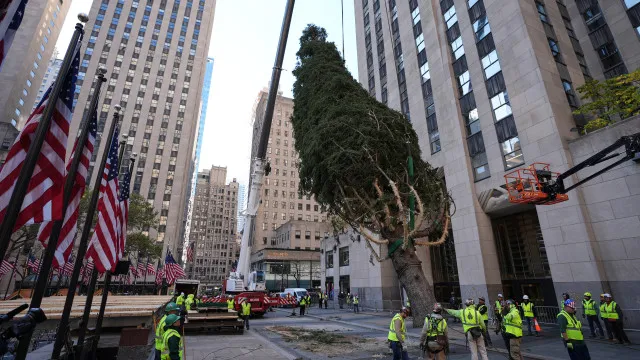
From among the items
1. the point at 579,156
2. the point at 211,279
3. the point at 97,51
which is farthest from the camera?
the point at 211,279

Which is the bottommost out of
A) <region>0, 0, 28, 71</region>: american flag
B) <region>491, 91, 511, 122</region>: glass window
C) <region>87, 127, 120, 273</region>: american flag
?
<region>87, 127, 120, 273</region>: american flag

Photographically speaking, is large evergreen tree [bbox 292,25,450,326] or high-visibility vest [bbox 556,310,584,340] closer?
high-visibility vest [bbox 556,310,584,340]

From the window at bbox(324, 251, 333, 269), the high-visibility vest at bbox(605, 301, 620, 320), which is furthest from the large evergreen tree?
the window at bbox(324, 251, 333, 269)

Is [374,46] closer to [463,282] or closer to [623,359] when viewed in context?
[463,282]

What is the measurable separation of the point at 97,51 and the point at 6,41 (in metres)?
104

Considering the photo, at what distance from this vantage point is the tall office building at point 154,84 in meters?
80.1

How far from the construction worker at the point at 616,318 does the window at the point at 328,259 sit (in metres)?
39.4

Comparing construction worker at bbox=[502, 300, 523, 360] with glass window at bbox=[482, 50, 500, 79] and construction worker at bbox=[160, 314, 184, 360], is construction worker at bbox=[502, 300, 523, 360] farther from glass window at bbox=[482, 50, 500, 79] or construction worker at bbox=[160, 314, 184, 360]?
glass window at bbox=[482, 50, 500, 79]

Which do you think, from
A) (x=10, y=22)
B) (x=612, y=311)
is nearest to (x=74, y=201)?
(x=10, y=22)

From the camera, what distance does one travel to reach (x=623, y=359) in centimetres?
1093

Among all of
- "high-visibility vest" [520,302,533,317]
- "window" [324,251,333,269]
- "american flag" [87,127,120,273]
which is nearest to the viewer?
"american flag" [87,127,120,273]

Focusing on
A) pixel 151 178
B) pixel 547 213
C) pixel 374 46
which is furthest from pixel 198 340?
pixel 151 178

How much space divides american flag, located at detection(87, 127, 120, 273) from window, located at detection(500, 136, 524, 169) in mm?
24651

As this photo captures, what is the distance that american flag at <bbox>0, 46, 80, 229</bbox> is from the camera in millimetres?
5703
